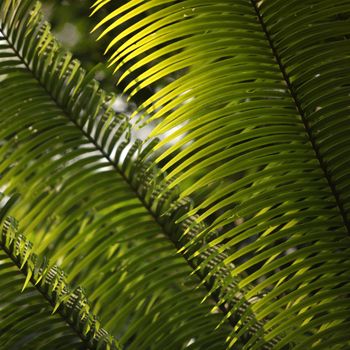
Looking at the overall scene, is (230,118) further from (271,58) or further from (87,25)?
(87,25)

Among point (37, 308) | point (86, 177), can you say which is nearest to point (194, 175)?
point (86, 177)

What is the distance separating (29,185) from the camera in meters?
2.13

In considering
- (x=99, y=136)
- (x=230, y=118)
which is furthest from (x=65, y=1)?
(x=230, y=118)

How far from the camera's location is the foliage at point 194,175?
4.81 ft

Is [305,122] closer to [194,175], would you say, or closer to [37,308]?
[194,175]

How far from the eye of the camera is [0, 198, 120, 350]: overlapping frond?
195cm

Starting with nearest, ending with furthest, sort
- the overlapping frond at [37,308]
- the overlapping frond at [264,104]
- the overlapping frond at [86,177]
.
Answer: the overlapping frond at [264,104] < the overlapping frond at [37,308] < the overlapping frond at [86,177]

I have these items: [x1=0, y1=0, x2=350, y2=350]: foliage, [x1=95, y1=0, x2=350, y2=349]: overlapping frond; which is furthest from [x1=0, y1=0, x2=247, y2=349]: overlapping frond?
[x1=95, y1=0, x2=350, y2=349]: overlapping frond

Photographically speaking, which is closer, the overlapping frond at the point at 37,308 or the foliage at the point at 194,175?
the foliage at the point at 194,175

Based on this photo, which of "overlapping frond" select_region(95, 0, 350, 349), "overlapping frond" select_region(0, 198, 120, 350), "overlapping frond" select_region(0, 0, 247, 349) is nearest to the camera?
"overlapping frond" select_region(95, 0, 350, 349)

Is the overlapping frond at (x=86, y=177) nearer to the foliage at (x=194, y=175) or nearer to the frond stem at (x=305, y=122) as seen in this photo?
the foliage at (x=194, y=175)

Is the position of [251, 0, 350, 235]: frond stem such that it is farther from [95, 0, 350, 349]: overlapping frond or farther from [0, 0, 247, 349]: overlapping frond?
[0, 0, 247, 349]: overlapping frond

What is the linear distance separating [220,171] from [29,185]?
2.58 ft

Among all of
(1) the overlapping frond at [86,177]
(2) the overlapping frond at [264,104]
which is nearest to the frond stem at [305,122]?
(2) the overlapping frond at [264,104]
